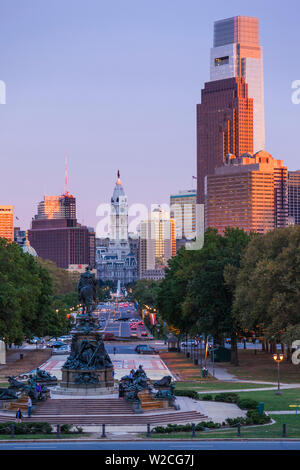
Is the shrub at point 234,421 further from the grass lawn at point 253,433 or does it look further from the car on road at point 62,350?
the car on road at point 62,350

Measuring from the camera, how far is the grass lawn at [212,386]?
6162 centimetres

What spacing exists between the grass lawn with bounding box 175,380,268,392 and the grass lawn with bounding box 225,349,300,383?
12.5ft

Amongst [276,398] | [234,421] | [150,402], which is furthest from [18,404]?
[276,398]

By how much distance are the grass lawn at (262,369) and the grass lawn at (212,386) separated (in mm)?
3796

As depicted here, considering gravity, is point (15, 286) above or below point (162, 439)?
above

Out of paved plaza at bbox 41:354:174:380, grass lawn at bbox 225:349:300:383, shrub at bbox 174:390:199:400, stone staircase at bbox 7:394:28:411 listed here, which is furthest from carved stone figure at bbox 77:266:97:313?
grass lawn at bbox 225:349:300:383

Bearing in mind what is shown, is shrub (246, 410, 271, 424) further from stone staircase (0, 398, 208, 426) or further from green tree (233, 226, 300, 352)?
green tree (233, 226, 300, 352)

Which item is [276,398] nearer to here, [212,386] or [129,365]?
[212,386]

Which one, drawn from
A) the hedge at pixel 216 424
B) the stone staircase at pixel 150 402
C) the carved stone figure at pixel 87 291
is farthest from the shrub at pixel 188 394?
the hedge at pixel 216 424

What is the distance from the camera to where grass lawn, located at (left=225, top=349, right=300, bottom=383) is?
6975 centimetres
